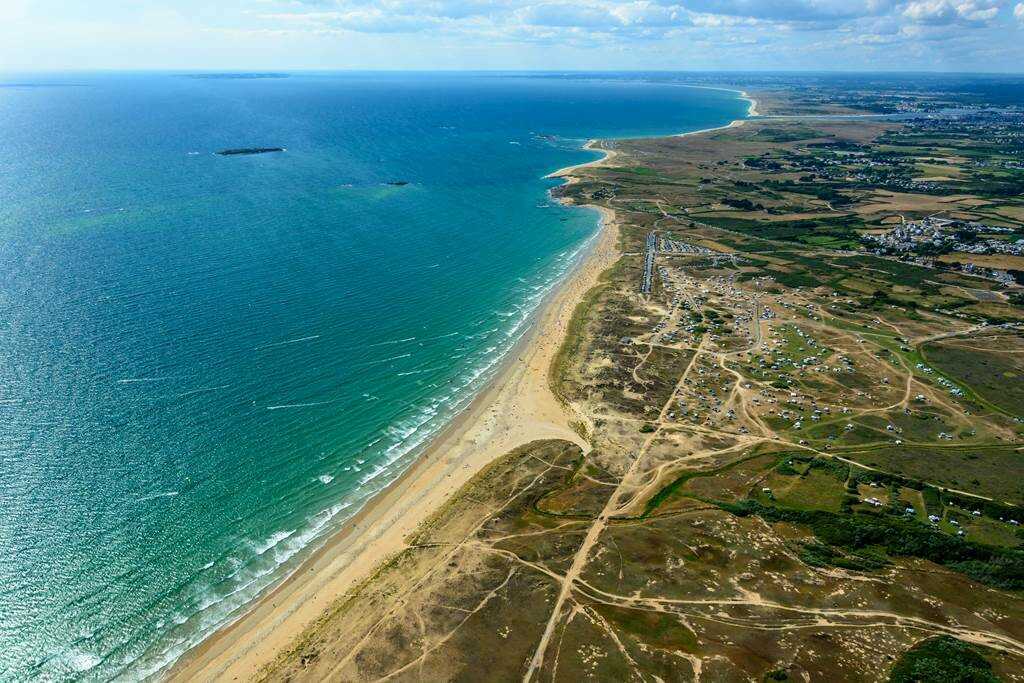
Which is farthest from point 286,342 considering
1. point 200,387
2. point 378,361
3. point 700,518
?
point 700,518

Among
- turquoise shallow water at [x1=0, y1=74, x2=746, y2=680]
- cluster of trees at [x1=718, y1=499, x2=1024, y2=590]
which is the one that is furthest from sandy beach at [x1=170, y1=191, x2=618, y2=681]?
cluster of trees at [x1=718, y1=499, x2=1024, y2=590]

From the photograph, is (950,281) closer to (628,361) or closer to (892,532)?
(628,361)

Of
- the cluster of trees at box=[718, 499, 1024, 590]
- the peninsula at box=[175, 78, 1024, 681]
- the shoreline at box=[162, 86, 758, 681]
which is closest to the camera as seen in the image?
the peninsula at box=[175, 78, 1024, 681]

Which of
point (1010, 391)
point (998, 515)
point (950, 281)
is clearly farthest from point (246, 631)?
point (950, 281)

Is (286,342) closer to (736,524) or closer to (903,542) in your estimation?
(736,524)

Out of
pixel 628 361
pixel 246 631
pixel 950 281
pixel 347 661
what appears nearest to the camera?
pixel 347 661

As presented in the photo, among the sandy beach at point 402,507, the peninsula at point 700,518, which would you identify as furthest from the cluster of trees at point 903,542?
the sandy beach at point 402,507

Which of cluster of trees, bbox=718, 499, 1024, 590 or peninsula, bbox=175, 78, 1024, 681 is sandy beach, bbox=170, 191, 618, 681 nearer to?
peninsula, bbox=175, 78, 1024, 681
